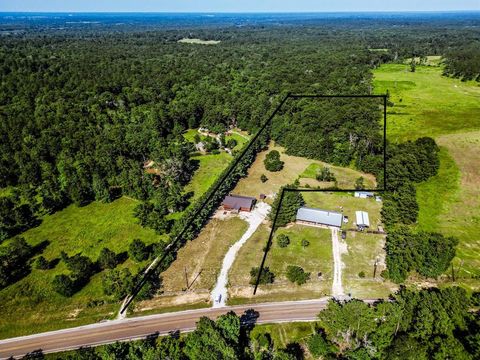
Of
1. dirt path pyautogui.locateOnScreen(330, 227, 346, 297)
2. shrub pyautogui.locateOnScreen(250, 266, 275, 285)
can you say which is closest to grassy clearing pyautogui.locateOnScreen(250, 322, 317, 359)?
dirt path pyautogui.locateOnScreen(330, 227, 346, 297)

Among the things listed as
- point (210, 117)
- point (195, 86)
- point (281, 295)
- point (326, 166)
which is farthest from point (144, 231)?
point (195, 86)

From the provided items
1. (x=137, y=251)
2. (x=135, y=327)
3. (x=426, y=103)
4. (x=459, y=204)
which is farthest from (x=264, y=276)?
(x=426, y=103)

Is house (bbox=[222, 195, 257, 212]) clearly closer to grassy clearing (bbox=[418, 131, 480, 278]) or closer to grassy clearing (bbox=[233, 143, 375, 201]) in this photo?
grassy clearing (bbox=[233, 143, 375, 201])

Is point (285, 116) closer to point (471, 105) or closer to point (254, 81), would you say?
point (254, 81)

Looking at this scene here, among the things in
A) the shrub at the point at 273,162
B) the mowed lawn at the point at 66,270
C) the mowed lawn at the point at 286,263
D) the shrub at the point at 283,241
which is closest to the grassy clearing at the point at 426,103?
the shrub at the point at 273,162

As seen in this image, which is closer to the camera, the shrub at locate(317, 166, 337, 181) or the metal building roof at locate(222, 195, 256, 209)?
the metal building roof at locate(222, 195, 256, 209)

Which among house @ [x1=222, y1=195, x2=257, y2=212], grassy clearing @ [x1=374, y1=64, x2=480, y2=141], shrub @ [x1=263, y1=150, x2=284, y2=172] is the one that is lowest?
house @ [x1=222, y1=195, x2=257, y2=212]

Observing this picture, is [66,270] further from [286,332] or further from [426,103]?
[426,103]
